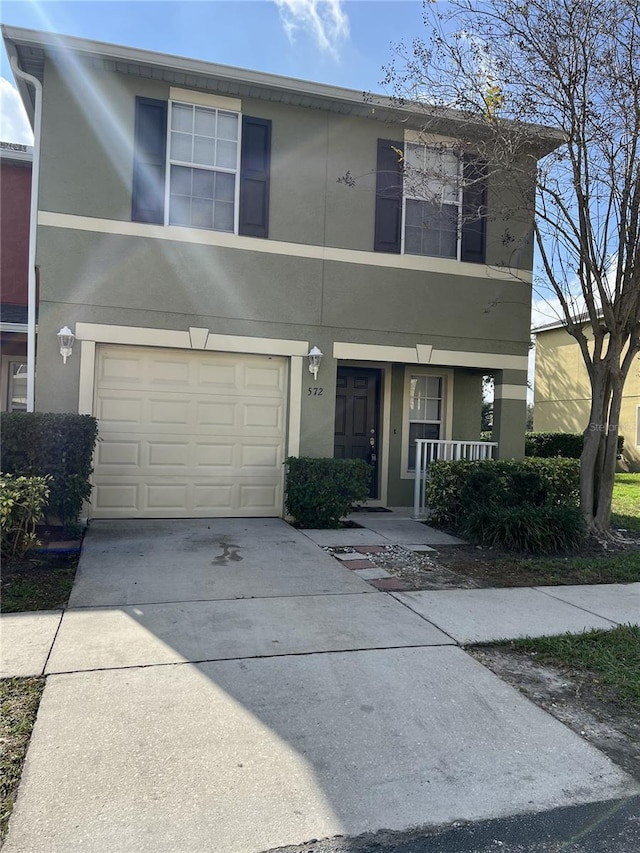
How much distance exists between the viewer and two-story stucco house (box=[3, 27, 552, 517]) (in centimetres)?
785

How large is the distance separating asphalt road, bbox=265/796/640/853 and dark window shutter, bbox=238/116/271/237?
7590 millimetres

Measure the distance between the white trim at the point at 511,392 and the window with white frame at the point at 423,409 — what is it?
1.19 m

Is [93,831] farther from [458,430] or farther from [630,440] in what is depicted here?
[630,440]

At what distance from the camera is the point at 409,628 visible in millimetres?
4582

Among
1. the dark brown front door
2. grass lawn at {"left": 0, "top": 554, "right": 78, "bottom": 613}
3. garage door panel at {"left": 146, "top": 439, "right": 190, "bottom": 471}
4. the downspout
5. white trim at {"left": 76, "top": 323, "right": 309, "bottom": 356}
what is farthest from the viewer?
the dark brown front door

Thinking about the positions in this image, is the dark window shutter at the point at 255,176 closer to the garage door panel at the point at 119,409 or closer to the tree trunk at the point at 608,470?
the garage door panel at the point at 119,409

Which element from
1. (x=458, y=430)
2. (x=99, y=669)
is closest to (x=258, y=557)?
(x=99, y=669)

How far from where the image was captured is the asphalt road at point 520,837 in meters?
2.32

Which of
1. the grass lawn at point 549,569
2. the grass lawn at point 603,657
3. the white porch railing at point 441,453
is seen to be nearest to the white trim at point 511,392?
the white porch railing at point 441,453

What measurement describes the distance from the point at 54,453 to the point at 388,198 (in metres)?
5.94

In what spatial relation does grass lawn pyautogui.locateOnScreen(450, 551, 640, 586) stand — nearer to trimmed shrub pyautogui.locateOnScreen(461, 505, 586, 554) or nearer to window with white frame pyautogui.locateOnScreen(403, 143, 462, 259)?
trimmed shrub pyautogui.locateOnScreen(461, 505, 586, 554)

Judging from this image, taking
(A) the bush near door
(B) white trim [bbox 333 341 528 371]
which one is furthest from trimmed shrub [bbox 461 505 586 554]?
(B) white trim [bbox 333 341 528 371]

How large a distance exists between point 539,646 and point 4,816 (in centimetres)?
343

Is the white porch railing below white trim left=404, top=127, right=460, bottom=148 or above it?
below
